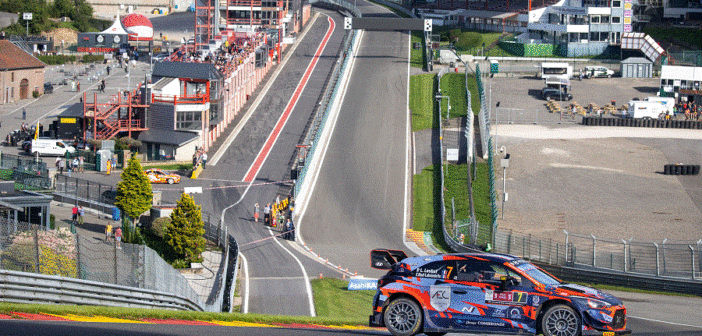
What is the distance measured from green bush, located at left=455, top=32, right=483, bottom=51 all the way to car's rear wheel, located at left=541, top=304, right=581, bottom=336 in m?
97.6

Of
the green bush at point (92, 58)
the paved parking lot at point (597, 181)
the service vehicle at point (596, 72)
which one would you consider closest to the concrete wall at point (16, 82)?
the green bush at point (92, 58)

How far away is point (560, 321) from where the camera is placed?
58.1 ft

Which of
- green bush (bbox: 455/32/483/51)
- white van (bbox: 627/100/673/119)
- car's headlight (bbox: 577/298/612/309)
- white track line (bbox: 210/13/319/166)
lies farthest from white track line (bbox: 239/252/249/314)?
green bush (bbox: 455/32/483/51)

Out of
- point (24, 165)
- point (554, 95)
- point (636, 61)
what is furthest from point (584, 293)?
point (636, 61)

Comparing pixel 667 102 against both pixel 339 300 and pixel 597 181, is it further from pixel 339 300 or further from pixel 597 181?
pixel 339 300

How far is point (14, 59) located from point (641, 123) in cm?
6293

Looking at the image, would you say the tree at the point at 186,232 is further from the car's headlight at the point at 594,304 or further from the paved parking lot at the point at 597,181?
the car's headlight at the point at 594,304

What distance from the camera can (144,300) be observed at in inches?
873

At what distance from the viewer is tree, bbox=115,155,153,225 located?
48250mm

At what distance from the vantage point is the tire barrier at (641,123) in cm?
7919

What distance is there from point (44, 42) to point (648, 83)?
78560mm

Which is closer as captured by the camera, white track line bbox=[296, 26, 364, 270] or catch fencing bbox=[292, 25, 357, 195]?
white track line bbox=[296, 26, 364, 270]

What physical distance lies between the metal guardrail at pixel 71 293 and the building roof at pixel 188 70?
50.1 meters

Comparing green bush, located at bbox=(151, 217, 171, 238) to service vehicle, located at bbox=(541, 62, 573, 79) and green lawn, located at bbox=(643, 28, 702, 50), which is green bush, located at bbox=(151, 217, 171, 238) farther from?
green lawn, located at bbox=(643, 28, 702, 50)
